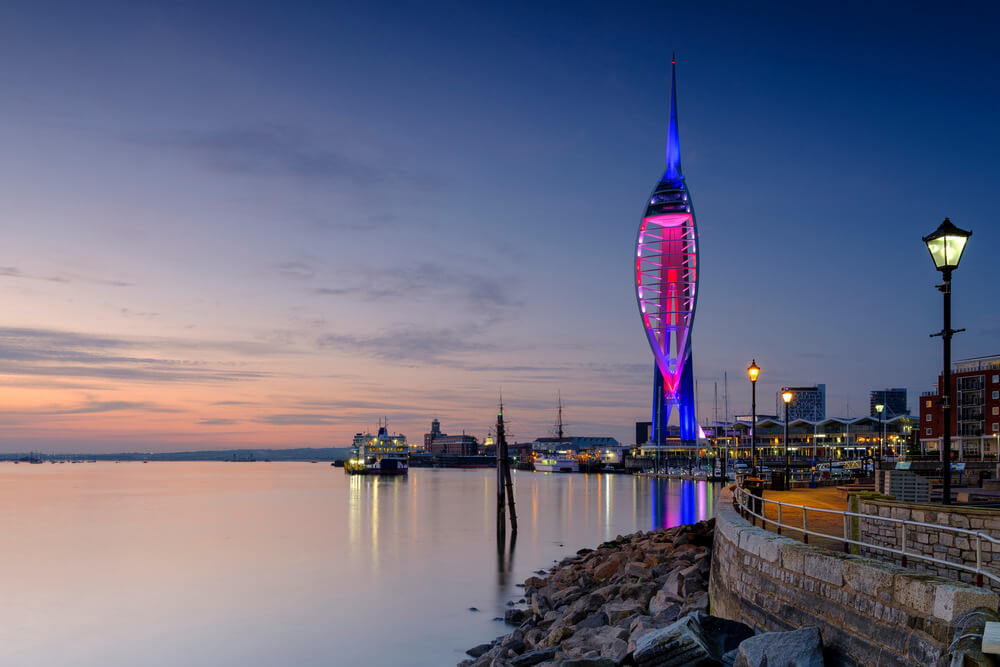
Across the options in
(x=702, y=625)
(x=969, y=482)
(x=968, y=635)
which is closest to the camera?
(x=968, y=635)

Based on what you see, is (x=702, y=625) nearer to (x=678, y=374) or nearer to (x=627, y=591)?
(x=627, y=591)

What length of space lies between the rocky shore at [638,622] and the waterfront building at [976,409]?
6792cm

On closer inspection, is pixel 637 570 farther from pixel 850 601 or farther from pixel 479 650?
pixel 850 601

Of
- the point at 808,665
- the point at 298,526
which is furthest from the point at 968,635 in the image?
the point at 298,526

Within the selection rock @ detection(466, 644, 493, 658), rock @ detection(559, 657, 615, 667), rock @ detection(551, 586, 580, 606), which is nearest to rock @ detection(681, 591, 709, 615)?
rock @ detection(559, 657, 615, 667)

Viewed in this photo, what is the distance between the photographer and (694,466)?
142 metres

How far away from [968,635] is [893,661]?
4.07ft

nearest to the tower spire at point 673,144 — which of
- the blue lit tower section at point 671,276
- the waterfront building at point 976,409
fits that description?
Result: the blue lit tower section at point 671,276

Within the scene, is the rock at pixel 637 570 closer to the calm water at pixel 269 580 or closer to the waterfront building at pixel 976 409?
the calm water at pixel 269 580

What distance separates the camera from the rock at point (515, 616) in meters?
22.1

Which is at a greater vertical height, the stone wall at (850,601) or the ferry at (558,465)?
the stone wall at (850,601)

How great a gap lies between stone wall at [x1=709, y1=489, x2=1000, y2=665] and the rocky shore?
1.34 feet

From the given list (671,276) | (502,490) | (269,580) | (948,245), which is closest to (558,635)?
(948,245)

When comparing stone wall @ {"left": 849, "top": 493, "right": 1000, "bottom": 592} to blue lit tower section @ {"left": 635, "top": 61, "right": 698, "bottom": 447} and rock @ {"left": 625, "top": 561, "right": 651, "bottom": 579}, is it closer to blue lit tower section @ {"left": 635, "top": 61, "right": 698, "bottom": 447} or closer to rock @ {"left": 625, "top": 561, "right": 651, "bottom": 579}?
rock @ {"left": 625, "top": 561, "right": 651, "bottom": 579}
